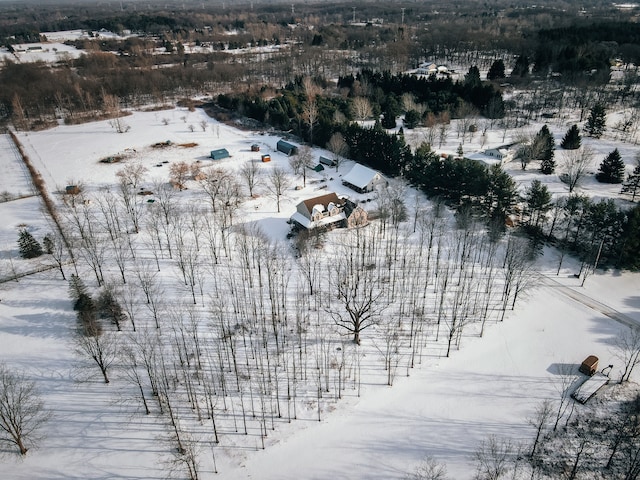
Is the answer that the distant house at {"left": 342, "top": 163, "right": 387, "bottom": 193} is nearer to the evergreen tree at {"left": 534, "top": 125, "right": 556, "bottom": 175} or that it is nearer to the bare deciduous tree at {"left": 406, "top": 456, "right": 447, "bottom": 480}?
the evergreen tree at {"left": 534, "top": 125, "right": 556, "bottom": 175}

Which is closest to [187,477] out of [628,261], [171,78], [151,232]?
[151,232]

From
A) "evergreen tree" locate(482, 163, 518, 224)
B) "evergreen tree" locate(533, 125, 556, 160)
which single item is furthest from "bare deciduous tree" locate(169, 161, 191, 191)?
"evergreen tree" locate(533, 125, 556, 160)

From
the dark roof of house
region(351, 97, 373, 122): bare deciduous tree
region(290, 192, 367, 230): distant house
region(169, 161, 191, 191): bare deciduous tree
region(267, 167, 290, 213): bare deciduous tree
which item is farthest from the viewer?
region(351, 97, 373, 122): bare deciduous tree

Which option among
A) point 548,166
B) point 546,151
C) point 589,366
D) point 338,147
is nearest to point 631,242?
point 589,366

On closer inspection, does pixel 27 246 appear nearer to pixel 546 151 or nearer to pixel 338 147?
pixel 338 147

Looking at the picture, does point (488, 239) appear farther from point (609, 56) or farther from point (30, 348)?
point (609, 56)
